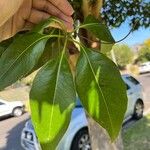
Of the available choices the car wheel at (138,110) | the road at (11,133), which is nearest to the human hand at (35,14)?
the road at (11,133)

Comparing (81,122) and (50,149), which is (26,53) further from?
(81,122)

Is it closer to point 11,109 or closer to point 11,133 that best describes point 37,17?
A: point 11,133

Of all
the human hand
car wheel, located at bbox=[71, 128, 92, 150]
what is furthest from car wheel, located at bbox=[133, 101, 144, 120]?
the human hand

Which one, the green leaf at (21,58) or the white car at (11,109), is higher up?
the green leaf at (21,58)

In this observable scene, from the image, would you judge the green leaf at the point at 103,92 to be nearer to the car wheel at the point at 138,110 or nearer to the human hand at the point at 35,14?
the human hand at the point at 35,14

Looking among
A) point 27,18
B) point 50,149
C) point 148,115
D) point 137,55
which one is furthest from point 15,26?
point 137,55
